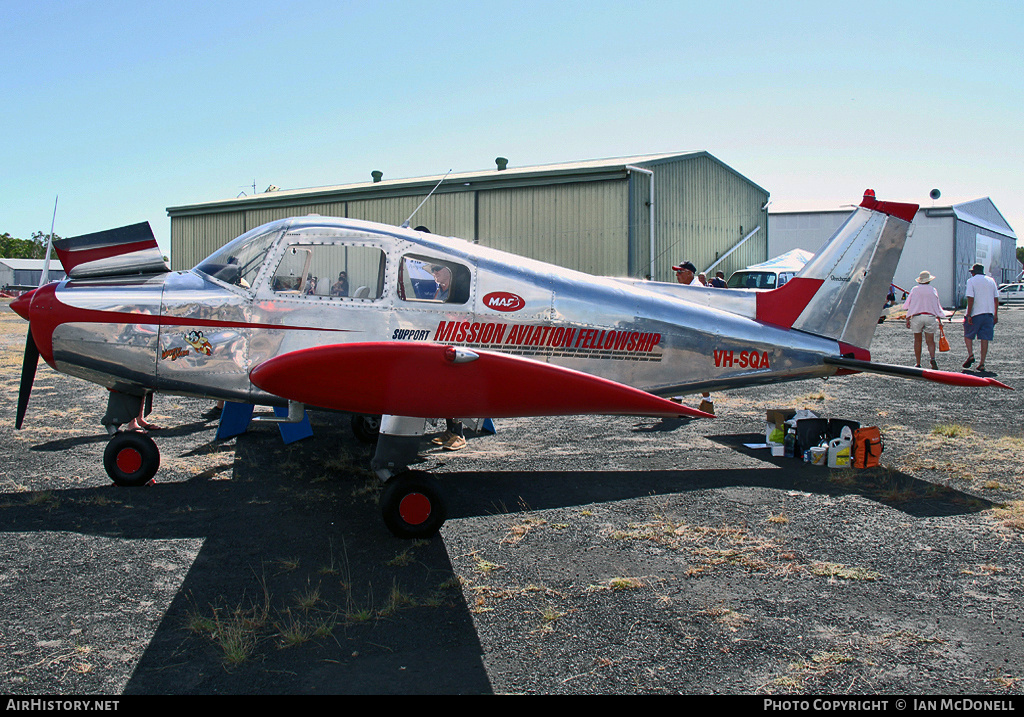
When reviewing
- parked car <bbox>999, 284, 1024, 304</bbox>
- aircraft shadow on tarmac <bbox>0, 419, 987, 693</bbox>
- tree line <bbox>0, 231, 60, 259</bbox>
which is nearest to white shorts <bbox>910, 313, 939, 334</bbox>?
aircraft shadow on tarmac <bbox>0, 419, 987, 693</bbox>

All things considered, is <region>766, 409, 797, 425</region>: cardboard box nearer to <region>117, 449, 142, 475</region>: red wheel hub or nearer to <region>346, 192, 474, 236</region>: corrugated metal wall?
<region>117, 449, 142, 475</region>: red wheel hub

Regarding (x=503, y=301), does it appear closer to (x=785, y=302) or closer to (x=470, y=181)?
(x=785, y=302)

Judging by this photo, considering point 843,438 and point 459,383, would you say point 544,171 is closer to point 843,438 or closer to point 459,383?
point 843,438

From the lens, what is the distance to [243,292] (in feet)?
17.5

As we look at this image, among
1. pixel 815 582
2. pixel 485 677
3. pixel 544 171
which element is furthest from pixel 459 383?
pixel 544 171

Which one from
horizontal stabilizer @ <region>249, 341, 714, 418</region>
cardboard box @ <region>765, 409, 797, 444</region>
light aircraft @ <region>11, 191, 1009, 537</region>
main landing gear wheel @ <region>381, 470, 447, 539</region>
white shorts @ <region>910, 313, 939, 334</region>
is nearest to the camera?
horizontal stabilizer @ <region>249, 341, 714, 418</region>

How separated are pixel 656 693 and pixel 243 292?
426 centimetres

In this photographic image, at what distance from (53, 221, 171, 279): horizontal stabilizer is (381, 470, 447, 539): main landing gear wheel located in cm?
292

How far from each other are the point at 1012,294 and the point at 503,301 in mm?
56041

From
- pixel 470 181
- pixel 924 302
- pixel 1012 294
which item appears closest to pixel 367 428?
pixel 924 302

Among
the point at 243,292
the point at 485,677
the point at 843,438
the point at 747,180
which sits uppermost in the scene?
the point at 747,180

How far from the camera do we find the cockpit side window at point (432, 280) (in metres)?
5.34

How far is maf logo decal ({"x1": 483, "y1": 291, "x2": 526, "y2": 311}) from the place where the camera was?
5.42 meters

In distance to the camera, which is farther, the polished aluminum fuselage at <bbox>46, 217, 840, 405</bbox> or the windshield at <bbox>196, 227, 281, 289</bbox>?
the windshield at <bbox>196, 227, 281, 289</bbox>
